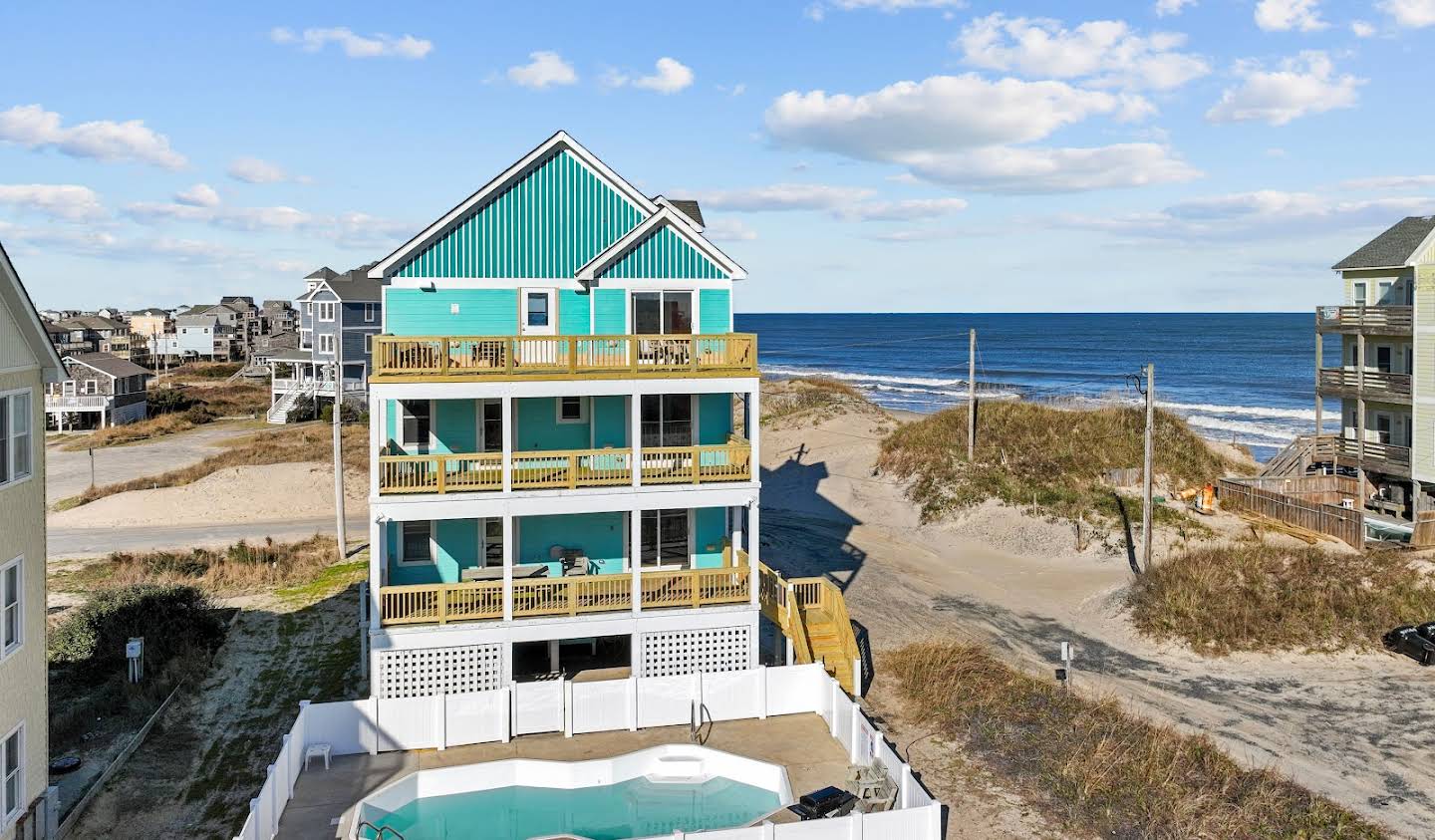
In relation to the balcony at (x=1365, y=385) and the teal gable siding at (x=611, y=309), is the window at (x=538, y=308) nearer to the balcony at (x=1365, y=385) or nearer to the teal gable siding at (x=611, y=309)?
the teal gable siding at (x=611, y=309)

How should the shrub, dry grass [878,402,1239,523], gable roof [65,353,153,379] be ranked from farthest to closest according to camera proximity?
gable roof [65,353,153,379], dry grass [878,402,1239,523], the shrub

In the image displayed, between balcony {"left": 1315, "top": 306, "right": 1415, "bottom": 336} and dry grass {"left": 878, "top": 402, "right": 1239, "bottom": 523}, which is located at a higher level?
balcony {"left": 1315, "top": 306, "right": 1415, "bottom": 336}

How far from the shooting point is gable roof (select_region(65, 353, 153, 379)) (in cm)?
7000

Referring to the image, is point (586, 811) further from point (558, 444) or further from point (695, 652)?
point (558, 444)

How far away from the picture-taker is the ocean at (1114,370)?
3108 inches

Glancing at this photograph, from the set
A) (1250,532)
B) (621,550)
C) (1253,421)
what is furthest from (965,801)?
(1253,421)

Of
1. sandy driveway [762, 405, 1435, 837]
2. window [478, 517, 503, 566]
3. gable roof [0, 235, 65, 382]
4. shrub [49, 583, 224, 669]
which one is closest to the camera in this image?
gable roof [0, 235, 65, 382]

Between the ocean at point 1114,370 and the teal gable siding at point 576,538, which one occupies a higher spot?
the ocean at point 1114,370

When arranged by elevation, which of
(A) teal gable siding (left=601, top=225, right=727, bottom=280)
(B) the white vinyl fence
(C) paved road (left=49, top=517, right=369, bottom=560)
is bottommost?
(B) the white vinyl fence

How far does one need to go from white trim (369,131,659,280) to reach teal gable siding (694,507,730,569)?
7045mm

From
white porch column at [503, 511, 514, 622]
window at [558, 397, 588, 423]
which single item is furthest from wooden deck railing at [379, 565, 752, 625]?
window at [558, 397, 588, 423]

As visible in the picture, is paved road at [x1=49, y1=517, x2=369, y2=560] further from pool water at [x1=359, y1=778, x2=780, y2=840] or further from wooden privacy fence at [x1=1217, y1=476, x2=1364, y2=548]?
wooden privacy fence at [x1=1217, y1=476, x2=1364, y2=548]

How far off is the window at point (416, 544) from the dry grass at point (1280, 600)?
57.4 ft

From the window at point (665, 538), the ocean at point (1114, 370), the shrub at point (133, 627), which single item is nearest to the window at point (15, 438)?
the shrub at point (133, 627)
